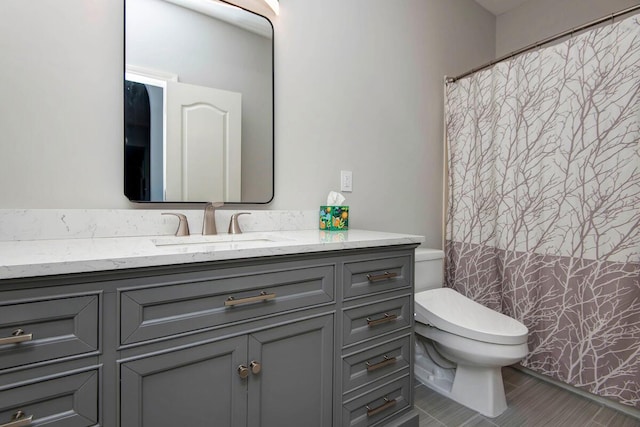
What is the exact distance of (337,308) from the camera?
113 centimetres

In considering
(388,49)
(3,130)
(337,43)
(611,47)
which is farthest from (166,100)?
(611,47)

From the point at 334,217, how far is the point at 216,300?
2.76 ft

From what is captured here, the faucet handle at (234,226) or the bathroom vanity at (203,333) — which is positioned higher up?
the faucet handle at (234,226)

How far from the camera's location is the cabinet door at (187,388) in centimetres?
77

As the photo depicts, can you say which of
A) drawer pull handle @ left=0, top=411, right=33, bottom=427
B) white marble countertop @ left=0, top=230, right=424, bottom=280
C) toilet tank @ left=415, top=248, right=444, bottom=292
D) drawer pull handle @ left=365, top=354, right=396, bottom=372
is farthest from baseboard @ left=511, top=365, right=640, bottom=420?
drawer pull handle @ left=0, top=411, right=33, bottom=427

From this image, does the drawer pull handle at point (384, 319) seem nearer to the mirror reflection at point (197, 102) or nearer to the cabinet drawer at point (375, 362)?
the cabinet drawer at point (375, 362)

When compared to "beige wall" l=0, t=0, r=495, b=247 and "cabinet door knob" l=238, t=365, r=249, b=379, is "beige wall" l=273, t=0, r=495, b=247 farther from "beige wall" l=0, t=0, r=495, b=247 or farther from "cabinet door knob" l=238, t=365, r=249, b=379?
"cabinet door knob" l=238, t=365, r=249, b=379

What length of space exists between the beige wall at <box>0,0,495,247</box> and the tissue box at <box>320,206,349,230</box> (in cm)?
12

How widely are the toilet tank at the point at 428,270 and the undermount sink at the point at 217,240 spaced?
0.97m

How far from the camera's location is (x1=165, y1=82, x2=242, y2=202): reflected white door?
1.31 metres

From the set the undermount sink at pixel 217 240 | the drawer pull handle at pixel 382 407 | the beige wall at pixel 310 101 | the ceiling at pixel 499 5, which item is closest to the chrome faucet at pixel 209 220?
the undermount sink at pixel 217 240

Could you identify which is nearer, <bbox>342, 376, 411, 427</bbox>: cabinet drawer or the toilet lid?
<bbox>342, 376, 411, 427</bbox>: cabinet drawer

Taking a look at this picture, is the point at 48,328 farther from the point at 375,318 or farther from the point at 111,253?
the point at 375,318

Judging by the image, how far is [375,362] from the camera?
4.11 feet
